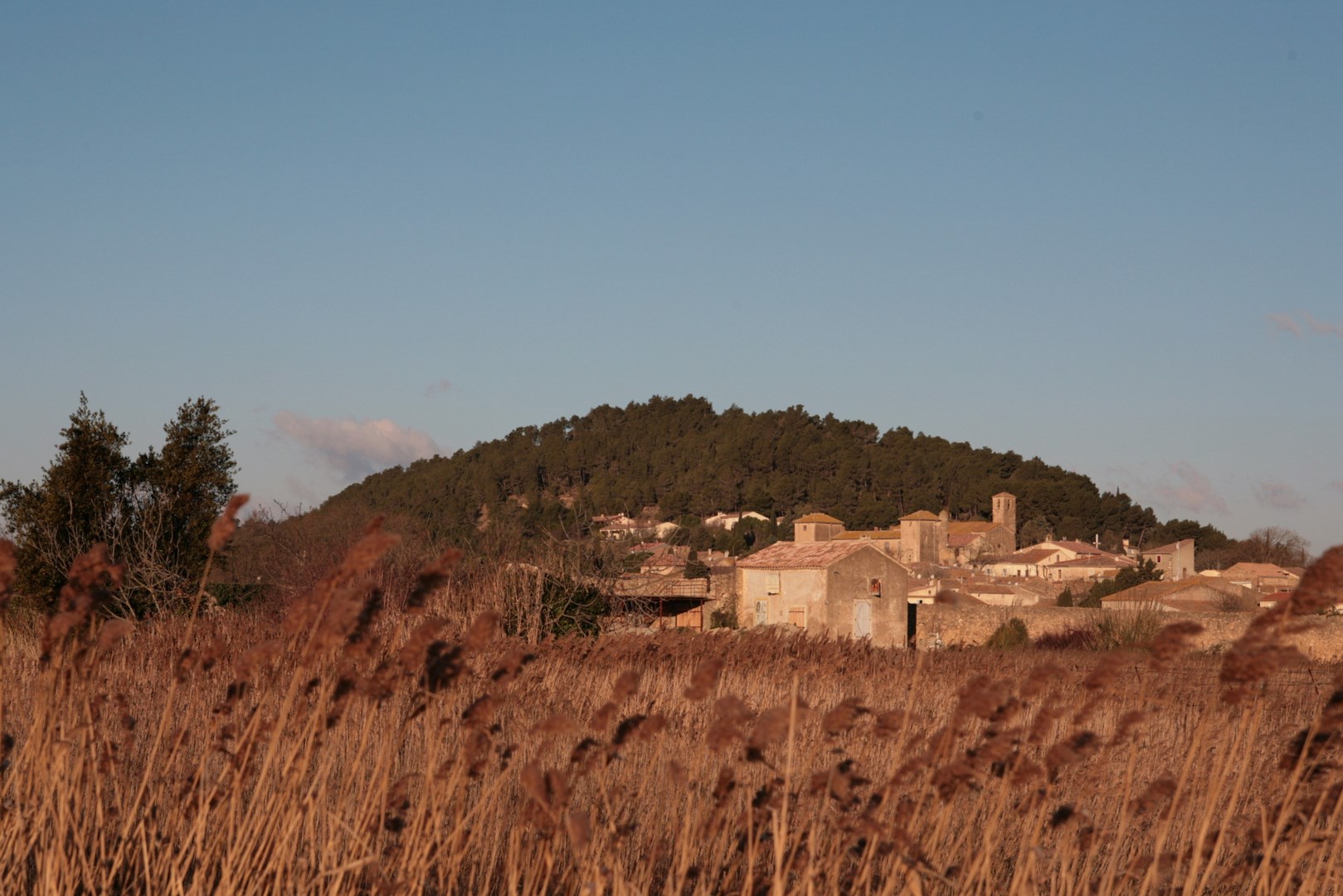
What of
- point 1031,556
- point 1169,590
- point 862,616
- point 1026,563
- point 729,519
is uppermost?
point 729,519

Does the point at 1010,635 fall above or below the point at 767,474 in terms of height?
below

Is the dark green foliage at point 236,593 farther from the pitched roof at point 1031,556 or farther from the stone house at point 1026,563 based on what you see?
the pitched roof at point 1031,556

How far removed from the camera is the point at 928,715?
6.08 m

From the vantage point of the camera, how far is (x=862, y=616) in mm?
31656

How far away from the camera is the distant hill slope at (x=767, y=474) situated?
9394 centimetres

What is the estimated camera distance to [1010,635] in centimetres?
3241

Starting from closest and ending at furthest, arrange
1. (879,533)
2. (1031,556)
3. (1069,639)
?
(1069,639) < (1031,556) < (879,533)

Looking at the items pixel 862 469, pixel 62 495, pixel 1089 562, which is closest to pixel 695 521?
pixel 862 469

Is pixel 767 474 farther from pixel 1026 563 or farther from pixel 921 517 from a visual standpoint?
pixel 1026 563

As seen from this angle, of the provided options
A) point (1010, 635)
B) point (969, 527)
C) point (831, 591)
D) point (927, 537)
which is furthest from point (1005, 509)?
point (831, 591)

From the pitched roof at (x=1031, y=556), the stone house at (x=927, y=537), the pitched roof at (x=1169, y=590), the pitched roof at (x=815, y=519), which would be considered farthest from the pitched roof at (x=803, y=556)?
the pitched roof at (x=815, y=519)

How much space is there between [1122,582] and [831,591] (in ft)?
76.1

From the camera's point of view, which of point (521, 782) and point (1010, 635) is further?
point (1010, 635)

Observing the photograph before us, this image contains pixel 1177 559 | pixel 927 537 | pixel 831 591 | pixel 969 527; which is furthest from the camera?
pixel 969 527
